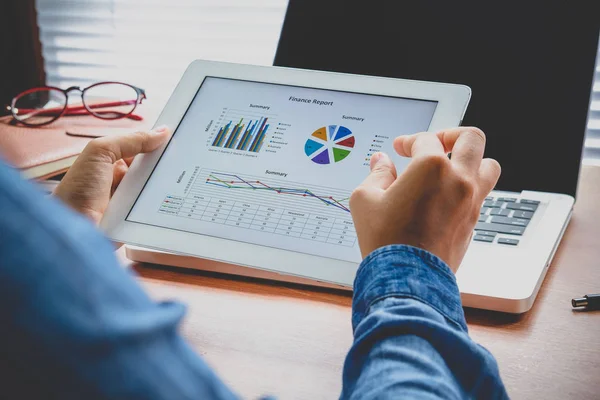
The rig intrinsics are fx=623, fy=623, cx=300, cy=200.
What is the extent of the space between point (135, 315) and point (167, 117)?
65 cm

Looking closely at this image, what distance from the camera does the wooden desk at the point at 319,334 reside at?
56cm

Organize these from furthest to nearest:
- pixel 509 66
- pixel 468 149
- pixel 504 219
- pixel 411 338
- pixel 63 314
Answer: pixel 509 66 < pixel 504 219 < pixel 468 149 < pixel 411 338 < pixel 63 314

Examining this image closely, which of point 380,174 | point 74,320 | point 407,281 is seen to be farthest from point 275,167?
point 74,320

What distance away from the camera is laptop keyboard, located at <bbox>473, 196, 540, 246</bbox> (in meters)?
0.78

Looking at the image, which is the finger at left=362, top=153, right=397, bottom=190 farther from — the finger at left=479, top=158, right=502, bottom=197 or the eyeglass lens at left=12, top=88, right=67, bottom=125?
the eyeglass lens at left=12, top=88, right=67, bottom=125

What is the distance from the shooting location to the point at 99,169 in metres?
0.81

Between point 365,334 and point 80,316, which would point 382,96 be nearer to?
point 365,334

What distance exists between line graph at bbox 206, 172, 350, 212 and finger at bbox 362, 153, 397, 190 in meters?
0.08

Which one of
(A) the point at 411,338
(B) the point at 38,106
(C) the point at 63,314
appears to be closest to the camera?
(C) the point at 63,314

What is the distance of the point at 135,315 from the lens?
0.20m

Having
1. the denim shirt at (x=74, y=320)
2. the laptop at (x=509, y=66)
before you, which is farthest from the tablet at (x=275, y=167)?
the denim shirt at (x=74, y=320)

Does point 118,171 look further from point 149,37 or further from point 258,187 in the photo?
point 149,37

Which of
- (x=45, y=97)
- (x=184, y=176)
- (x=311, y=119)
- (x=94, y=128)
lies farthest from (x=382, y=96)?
(x=45, y=97)

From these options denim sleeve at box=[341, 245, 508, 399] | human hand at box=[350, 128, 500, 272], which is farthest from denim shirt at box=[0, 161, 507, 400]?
human hand at box=[350, 128, 500, 272]
